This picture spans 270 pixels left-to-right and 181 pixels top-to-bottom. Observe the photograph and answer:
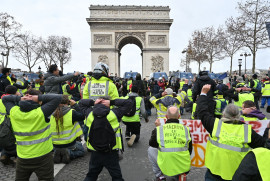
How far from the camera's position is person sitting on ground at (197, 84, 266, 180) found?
2.31 metres

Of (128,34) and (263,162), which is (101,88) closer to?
(263,162)

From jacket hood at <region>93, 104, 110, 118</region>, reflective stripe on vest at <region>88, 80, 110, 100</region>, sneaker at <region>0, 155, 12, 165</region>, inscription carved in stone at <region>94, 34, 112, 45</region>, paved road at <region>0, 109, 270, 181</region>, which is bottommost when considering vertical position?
paved road at <region>0, 109, 270, 181</region>

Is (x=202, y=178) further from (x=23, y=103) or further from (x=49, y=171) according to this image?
(x=23, y=103)

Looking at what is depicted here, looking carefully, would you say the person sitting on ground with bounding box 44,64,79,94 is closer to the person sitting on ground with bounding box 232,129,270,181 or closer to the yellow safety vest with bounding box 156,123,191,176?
the yellow safety vest with bounding box 156,123,191,176

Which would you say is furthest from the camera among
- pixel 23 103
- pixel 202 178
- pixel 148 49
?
pixel 148 49

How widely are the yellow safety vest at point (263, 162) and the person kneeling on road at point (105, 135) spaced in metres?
1.90

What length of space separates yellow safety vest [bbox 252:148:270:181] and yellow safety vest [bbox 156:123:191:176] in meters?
1.49

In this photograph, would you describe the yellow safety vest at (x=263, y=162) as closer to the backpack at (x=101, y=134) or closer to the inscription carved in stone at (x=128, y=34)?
the backpack at (x=101, y=134)

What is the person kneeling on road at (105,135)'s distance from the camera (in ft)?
9.55

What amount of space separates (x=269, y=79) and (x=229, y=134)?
10.3 metres

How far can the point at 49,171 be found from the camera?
3064mm

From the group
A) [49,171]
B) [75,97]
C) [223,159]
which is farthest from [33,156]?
[75,97]

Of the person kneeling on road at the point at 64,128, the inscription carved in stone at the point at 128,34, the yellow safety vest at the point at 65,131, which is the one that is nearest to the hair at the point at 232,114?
the person kneeling on road at the point at 64,128

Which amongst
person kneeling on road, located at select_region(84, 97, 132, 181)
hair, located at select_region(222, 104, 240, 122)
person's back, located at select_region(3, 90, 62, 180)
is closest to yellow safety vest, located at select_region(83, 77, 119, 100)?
person kneeling on road, located at select_region(84, 97, 132, 181)
